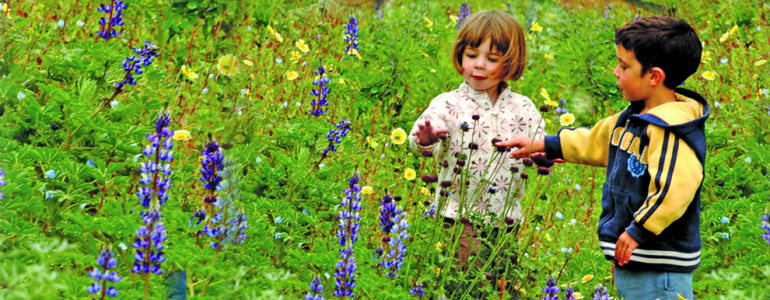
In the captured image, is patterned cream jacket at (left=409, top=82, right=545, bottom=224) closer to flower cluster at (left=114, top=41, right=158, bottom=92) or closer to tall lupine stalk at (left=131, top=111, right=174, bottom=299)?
flower cluster at (left=114, top=41, right=158, bottom=92)

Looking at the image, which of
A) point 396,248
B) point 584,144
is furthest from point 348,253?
point 584,144

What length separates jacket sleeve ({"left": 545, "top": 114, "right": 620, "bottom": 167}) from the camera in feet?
8.50

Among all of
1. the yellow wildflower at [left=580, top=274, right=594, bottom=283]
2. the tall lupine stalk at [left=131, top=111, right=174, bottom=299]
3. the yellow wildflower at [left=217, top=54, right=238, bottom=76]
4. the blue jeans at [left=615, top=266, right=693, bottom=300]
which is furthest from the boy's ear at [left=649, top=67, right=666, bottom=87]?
the yellow wildflower at [left=217, top=54, right=238, bottom=76]

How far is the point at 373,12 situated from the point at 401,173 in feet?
13.4

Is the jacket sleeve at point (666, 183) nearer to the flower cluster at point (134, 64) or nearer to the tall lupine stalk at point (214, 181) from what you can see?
the tall lupine stalk at point (214, 181)

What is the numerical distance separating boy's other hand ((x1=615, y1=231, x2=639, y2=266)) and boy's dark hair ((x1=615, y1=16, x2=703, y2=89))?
62 centimetres

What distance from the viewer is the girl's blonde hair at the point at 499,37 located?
308 cm

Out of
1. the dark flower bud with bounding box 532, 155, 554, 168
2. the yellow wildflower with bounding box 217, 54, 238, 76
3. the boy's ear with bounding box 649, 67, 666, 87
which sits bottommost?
the boy's ear with bounding box 649, 67, 666, 87

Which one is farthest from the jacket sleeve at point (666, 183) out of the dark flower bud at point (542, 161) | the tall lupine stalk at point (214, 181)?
the tall lupine stalk at point (214, 181)

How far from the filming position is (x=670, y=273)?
225 cm

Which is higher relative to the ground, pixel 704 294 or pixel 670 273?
pixel 670 273

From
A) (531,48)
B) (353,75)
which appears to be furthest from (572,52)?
(353,75)

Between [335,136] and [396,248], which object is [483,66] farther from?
[396,248]

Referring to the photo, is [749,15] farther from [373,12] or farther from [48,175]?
[48,175]
